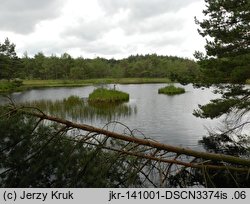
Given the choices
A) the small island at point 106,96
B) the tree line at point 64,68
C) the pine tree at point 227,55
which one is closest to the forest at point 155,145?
the pine tree at point 227,55

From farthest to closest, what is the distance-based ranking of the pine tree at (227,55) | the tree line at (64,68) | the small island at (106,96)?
the tree line at (64,68), the small island at (106,96), the pine tree at (227,55)

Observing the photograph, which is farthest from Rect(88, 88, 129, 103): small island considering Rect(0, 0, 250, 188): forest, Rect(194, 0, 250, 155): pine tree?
Rect(194, 0, 250, 155): pine tree

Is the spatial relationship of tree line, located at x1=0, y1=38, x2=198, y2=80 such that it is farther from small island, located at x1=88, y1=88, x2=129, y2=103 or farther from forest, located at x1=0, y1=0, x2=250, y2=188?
forest, located at x1=0, y1=0, x2=250, y2=188

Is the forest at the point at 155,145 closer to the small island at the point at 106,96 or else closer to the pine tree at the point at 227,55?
the pine tree at the point at 227,55

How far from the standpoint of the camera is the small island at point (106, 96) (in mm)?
33234

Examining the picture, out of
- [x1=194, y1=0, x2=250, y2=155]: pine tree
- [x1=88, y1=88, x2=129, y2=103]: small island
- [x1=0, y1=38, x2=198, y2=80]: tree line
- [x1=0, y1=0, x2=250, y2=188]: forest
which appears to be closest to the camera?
[x1=0, y1=0, x2=250, y2=188]: forest

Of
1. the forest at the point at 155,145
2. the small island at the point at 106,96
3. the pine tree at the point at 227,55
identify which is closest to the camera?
the forest at the point at 155,145

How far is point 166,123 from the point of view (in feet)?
72.0

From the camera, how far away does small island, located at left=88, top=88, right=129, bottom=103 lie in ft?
109

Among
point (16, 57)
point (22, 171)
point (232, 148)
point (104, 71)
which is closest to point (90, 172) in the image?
point (22, 171)

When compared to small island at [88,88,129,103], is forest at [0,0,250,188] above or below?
above

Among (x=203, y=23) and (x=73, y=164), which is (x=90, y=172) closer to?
(x=73, y=164)

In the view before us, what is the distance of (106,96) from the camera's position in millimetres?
33875

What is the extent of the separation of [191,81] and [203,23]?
9.30 ft
